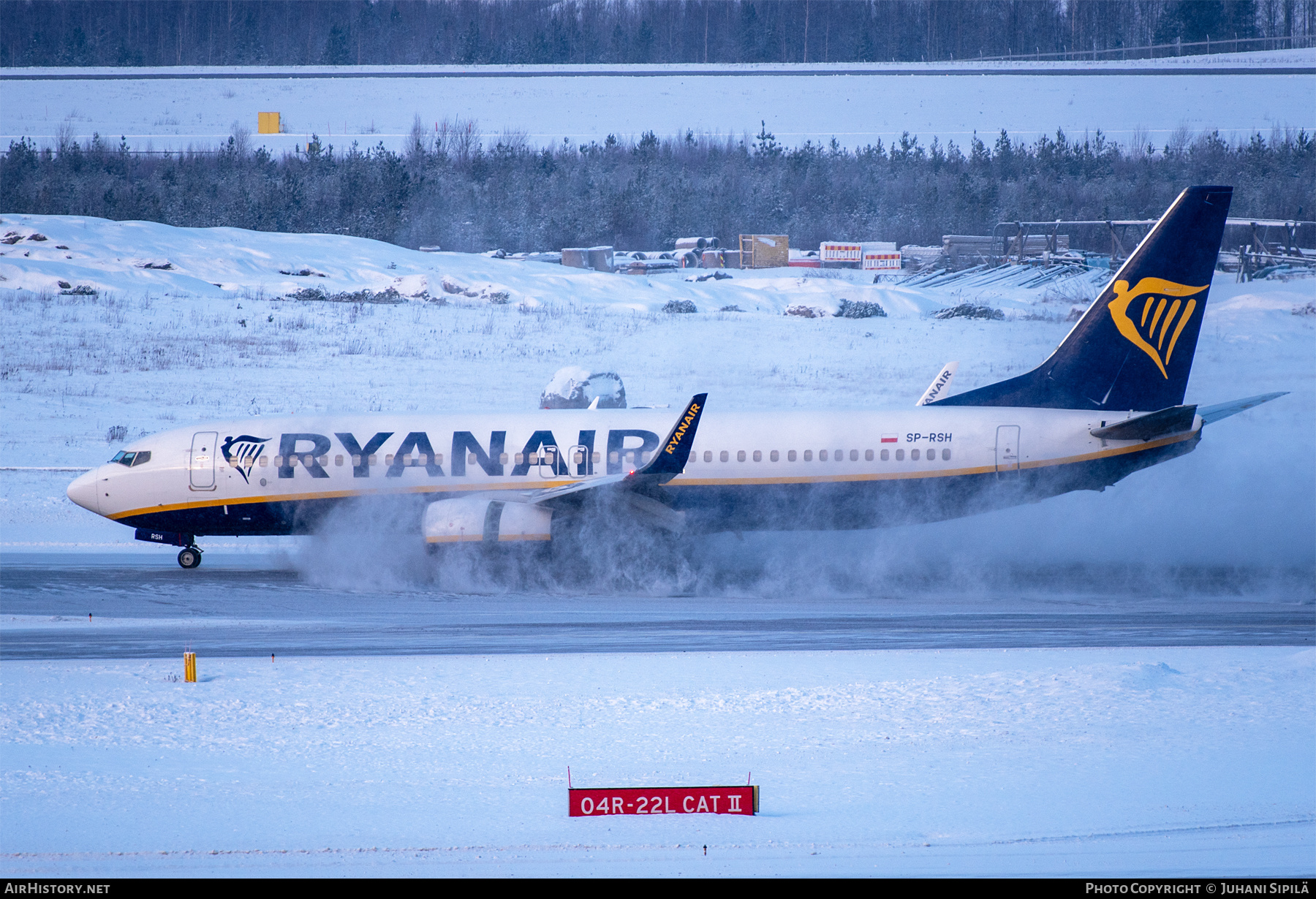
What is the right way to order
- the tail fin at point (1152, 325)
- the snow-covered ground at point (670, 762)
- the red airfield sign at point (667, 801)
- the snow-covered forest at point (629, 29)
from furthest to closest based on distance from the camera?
the snow-covered forest at point (629, 29)
the tail fin at point (1152, 325)
the red airfield sign at point (667, 801)
the snow-covered ground at point (670, 762)

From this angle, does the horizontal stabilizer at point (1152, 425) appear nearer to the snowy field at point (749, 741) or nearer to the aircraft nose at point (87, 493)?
the snowy field at point (749, 741)

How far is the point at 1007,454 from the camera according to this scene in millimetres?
21828

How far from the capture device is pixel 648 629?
1812 cm

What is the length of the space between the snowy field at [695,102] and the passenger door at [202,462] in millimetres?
38686

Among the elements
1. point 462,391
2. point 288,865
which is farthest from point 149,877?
point 462,391

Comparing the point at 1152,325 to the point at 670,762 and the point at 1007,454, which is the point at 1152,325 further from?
the point at 670,762

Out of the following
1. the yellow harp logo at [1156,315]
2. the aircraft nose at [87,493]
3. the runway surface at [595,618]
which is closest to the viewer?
the runway surface at [595,618]

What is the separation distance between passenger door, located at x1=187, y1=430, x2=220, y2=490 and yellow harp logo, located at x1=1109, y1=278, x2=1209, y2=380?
17.9m

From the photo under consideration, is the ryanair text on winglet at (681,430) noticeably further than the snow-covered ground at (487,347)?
No

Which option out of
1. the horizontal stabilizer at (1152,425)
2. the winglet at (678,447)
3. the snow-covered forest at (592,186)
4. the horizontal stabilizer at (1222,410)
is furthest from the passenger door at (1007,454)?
the snow-covered forest at (592,186)

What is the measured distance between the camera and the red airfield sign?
9.80m

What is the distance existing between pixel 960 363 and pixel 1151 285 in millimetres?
17430

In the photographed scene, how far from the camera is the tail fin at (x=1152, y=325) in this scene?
868 inches

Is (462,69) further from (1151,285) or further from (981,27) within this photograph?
(1151,285)
